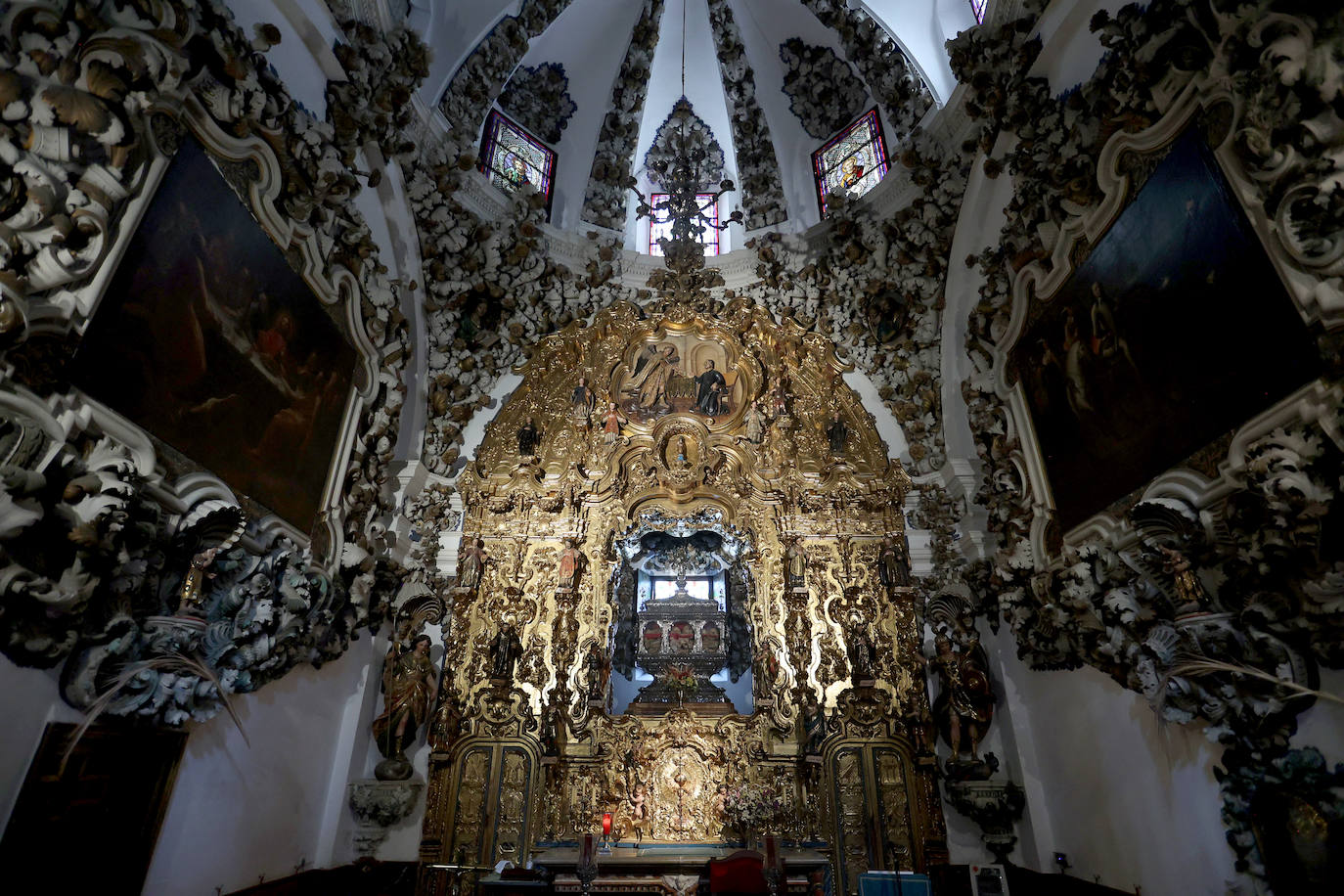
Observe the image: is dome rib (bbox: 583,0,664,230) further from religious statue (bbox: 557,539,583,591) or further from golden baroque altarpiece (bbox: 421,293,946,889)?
religious statue (bbox: 557,539,583,591)

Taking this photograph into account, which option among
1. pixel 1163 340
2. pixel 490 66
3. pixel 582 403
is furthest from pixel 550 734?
pixel 490 66

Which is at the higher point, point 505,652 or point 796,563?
point 796,563

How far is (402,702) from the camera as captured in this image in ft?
27.3

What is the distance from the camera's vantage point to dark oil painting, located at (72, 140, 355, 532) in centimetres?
495

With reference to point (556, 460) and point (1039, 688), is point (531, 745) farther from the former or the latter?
point (1039, 688)

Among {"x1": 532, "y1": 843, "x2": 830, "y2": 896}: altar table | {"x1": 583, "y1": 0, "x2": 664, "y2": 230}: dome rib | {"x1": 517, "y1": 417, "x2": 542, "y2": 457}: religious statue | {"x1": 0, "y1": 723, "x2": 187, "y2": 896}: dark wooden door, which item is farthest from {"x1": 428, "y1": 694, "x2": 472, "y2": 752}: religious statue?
{"x1": 583, "y1": 0, "x2": 664, "y2": 230}: dome rib

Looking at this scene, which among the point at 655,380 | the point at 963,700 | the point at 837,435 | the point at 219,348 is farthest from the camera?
the point at 655,380

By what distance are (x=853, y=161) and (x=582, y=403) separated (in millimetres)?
6044

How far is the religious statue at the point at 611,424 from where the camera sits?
35.0 ft

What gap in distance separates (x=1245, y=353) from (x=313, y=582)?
26.1 feet

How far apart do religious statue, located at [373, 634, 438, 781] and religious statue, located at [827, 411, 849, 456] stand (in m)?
6.25

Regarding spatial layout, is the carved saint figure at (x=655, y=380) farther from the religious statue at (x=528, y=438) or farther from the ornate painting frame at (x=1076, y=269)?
the ornate painting frame at (x=1076, y=269)

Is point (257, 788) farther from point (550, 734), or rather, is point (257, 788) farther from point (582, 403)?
point (582, 403)

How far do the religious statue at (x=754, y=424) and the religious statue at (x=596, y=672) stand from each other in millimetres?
3821
